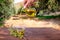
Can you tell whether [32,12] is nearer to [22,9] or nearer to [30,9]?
[30,9]

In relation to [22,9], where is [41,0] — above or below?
above

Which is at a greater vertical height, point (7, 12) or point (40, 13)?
point (7, 12)

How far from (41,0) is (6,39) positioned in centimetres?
923

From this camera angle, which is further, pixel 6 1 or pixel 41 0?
pixel 41 0

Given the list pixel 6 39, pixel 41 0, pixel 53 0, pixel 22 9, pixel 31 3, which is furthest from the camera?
pixel 22 9

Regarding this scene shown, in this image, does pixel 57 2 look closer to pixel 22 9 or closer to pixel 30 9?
pixel 30 9

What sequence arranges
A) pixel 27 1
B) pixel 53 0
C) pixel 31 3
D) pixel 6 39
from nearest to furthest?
pixel 6 39, pixel 53 0, pixel 31 3, pixel 27 1

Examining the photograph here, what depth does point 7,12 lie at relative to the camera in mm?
13859

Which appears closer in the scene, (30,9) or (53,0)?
(53,0)

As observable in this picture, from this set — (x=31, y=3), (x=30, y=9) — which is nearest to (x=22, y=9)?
(x=30, y=9)

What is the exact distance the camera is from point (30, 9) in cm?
2381

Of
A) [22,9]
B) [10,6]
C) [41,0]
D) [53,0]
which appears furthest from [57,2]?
[22,9]

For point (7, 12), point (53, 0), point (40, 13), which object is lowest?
point (40, 13)

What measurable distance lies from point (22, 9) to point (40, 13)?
333 centimetres
